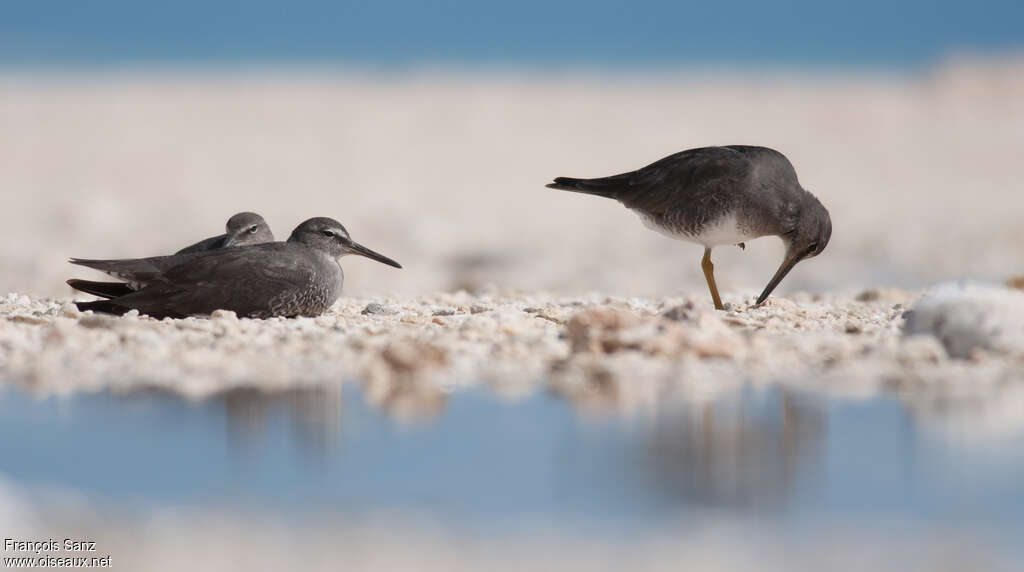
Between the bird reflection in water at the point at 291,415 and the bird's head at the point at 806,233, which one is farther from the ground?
the bird's head at the point at 806,233

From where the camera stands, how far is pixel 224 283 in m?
7.46

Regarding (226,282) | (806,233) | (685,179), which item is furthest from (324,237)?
(806,233)

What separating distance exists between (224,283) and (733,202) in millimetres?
3264

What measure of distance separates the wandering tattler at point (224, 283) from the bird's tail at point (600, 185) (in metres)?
2.18

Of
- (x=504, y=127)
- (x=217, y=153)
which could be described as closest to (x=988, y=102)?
(x=504, y=127)

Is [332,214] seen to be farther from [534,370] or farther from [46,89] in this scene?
[46,89]

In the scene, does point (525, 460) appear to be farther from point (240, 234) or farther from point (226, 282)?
point (240, 234)

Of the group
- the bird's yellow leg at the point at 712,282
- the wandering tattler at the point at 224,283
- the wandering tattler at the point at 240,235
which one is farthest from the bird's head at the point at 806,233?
the wandering tattler at the point at 240,235

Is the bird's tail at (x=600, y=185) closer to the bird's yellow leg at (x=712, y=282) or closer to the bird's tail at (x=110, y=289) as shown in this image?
the bird's yellow leg at (x=712, y=282)

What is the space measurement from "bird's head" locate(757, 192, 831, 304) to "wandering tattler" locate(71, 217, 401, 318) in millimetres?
3026

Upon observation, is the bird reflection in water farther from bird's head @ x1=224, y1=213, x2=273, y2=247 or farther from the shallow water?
bird's head @ x1=224, y1=213, x2=273, y2=247

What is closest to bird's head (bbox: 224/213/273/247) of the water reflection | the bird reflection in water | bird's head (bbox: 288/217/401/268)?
bird's head (bbox: 288/217/401/268)

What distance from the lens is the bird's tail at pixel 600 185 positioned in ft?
29.6

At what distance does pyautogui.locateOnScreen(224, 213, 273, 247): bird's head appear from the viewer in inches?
347
